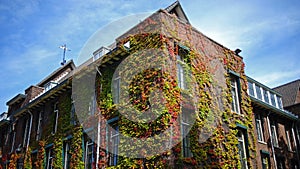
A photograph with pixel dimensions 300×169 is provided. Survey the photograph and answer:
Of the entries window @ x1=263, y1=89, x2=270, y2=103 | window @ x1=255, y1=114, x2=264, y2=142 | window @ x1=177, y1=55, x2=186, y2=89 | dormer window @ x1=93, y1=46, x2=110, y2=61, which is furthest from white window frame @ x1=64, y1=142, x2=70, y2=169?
window @ x1=263, y1=89, x2=270, y2=103

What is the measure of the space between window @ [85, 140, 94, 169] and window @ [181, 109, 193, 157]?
5.10 m

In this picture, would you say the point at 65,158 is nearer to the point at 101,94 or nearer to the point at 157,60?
the point at 101,94

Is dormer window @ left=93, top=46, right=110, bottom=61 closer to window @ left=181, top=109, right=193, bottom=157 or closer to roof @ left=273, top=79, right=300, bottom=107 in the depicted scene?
window @ left=181, top=109, right=193, bottom=157

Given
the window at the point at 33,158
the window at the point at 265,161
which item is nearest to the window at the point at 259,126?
the window at the point at 265,161

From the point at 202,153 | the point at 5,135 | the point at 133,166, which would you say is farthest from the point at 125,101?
the point at 5,135

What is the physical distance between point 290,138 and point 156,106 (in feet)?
50.1

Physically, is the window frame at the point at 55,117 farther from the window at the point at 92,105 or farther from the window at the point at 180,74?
the window at the point at 180,74

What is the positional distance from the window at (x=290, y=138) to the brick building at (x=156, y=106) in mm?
4184

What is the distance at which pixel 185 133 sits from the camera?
15.2m

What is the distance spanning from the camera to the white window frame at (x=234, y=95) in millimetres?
19145

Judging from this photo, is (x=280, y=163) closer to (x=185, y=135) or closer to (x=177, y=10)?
(x=185, y=135)

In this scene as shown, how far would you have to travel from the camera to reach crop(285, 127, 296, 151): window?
24.5 m

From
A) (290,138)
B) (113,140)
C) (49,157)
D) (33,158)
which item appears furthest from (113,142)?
(290,138)

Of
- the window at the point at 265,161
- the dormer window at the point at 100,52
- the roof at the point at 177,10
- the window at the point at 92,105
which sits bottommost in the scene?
the window at the point at 265,161
